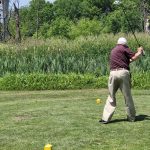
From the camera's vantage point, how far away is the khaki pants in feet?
36.8

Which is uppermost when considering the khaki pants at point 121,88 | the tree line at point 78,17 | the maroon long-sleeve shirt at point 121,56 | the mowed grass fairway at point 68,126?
the tree line at point 78,17

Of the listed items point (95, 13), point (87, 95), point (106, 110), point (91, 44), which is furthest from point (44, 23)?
point (106, 110)

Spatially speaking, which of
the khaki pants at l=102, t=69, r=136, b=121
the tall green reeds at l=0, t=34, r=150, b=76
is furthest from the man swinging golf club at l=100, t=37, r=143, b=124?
the tall green reeds at l=0, t=34, r=150, b=76

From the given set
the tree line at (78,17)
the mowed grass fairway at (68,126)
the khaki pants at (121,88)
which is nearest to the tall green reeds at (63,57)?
the mowed grass fairway at (68,126)

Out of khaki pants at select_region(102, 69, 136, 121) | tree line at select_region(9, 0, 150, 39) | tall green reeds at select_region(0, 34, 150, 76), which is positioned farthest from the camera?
tree line at select_region(9, 0, 150, 39)

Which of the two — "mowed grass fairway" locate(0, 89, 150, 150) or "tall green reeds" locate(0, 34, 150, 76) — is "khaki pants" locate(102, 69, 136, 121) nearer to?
"mowed grass fairway" locate(0, 89, 150, 150)

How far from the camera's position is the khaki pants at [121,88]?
11.2 metres

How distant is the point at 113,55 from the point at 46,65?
35.3 ft

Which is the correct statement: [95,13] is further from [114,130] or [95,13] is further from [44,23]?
[114,130]

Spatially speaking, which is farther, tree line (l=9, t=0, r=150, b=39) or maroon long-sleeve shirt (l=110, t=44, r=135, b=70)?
tree line (l=9, t=0, r=150, b=39)

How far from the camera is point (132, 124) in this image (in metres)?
11.2

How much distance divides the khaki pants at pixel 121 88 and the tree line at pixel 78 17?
50.2m

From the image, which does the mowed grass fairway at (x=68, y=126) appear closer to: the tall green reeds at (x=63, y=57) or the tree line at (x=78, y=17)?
the tall green reeds at (x=63, y=57)

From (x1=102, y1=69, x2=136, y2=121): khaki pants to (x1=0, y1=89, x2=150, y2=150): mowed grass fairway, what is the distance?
241mm
